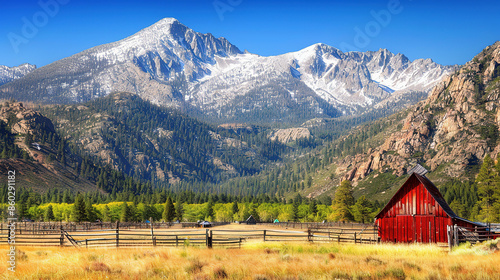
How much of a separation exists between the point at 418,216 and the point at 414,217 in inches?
17.2

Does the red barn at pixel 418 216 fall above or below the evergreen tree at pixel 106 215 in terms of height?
above

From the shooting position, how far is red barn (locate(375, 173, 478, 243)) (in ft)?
137

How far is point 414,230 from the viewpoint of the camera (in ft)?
143

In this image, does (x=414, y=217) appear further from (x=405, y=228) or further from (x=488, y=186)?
(x=488, y=186)

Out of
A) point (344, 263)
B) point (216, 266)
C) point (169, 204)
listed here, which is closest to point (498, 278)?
point (344, 263)

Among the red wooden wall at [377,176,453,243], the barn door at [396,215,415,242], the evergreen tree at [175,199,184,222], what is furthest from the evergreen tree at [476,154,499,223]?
the evergreen tree at [175,199,184,222]

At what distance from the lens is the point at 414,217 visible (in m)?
43.6

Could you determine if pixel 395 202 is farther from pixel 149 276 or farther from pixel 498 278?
pixel 149 276

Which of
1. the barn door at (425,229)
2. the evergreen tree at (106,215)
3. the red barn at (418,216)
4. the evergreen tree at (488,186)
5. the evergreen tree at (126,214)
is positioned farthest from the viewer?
the evergreen tree at (106,215)

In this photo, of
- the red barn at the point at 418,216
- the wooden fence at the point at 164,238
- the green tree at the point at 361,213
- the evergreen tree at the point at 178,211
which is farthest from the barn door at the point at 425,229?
the evergreen tree at the point at 178,211

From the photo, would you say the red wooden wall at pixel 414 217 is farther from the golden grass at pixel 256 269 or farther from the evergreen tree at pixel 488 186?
the evergreen tree at pixel 488 186

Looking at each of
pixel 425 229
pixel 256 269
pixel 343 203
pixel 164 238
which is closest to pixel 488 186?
pixel 343 203

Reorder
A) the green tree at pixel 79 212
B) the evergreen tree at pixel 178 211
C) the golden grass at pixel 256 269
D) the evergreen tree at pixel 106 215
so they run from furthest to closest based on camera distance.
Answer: the evergreen tree at pixel 178 211, the evergreen tree at pixel 106 215, the green tree at pixel 79 212, the golden grass at pixel 256 269

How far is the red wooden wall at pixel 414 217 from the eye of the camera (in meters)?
41.9
